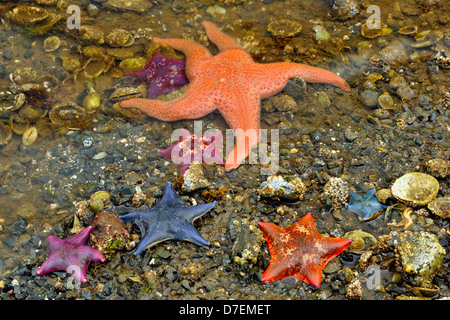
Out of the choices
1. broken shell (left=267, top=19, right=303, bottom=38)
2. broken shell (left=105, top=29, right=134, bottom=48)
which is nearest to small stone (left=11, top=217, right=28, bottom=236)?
broken shell (left=105, top=29, right=134, bottom=48)

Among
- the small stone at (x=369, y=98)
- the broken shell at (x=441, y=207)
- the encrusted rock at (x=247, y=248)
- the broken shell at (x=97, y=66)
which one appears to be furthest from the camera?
the broken shell at (x=97, y=66)

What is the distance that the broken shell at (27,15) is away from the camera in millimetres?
6441

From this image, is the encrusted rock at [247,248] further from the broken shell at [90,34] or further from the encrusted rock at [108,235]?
the broken shell at [90,34]

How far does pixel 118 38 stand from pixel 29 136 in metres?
2.16

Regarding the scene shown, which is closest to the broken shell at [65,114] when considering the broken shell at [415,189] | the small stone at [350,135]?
the small stone at [350,135]

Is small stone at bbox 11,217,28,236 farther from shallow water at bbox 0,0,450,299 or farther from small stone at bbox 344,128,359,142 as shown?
small stone at bbox 344,128,359,142

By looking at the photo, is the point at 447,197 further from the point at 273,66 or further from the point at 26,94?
the point at 26,94

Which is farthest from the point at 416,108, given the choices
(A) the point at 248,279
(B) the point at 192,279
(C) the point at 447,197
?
(B) the point at 192,279

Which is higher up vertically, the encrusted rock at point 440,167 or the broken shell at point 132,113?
the broken shell at point 132,113

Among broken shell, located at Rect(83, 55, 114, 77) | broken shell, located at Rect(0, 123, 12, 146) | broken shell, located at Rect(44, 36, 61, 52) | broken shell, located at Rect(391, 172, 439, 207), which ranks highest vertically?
broken shell, located at Rect(44, 36, 61, 52)

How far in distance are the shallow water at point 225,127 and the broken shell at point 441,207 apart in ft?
0.46

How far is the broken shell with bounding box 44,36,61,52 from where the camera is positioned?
20.8ft

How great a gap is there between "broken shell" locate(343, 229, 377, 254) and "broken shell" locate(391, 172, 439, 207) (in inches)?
24.8

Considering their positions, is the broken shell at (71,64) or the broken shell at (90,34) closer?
the broken shell at (71,64)
